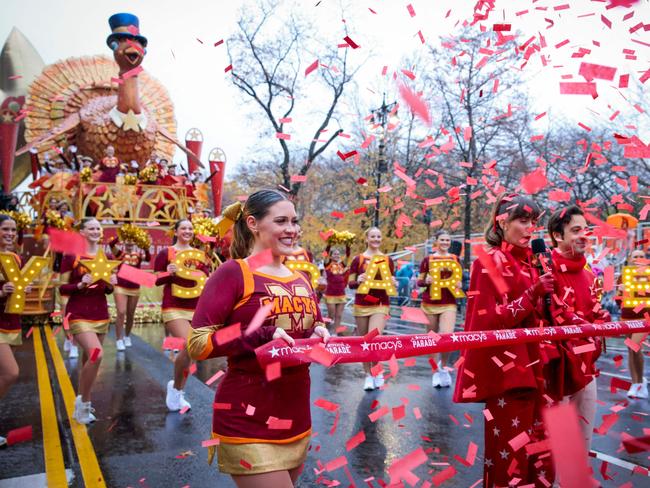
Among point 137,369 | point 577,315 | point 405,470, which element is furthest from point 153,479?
point 137,369

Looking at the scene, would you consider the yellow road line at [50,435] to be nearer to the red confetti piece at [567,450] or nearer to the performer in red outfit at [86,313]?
the performer in red outfit at [86,313]

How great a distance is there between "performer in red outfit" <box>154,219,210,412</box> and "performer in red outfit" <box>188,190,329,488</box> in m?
3.67

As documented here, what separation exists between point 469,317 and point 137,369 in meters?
6.76

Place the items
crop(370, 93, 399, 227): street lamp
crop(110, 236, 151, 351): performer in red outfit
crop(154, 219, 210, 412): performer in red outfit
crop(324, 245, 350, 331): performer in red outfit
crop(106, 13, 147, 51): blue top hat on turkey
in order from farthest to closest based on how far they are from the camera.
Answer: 1. crop(370, 93, 399, 227): street lamp
2. crop(106, 13, 147, 51): blue top hat on turkey
3. crop(324, 245, 350, 331): performer in red outfit
4. crop(110, 236, 151, 351): performer in red outfit
5. crop(154, 219, 210, 412): performer in red outfit

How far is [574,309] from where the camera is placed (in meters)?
3.92

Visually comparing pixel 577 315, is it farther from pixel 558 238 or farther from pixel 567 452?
pixel 567 452

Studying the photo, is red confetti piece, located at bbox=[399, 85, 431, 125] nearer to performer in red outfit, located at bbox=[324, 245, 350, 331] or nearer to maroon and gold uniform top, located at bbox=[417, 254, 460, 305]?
maroon and gold uniform top, located at bbox=[417, 254, 460, 305]

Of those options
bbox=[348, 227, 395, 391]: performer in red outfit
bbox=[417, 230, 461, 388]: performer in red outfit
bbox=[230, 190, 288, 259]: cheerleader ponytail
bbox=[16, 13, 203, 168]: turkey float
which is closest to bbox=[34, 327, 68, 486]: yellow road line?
bbox=[230, 190, 288, 259]: cheerleader ponytail

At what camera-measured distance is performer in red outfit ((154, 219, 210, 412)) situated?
21.1 feet

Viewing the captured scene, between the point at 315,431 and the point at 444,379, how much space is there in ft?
8.87

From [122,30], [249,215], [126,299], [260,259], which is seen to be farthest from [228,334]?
[122,30]

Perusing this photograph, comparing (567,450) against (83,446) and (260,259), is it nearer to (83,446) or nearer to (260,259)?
(260,259)

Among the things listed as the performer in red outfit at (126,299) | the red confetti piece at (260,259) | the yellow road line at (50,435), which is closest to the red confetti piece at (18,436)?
the yellow road line at (50,435)

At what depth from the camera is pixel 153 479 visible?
14.6ft
